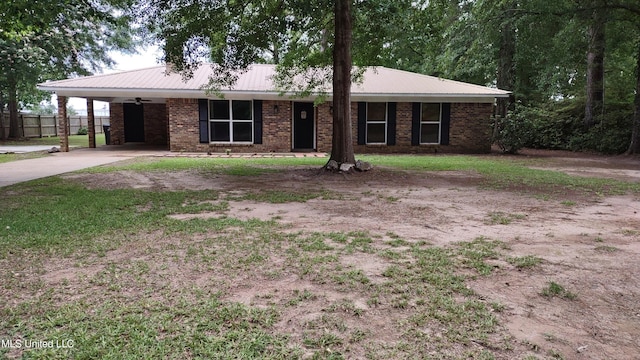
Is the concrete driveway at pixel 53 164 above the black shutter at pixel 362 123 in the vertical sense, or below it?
below

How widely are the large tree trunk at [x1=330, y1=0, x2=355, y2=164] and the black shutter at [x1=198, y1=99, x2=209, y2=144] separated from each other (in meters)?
6.99

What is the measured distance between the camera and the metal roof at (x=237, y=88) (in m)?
15.1

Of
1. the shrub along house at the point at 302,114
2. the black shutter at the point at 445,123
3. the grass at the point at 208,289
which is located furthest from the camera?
the black shutter at the point at 445,123

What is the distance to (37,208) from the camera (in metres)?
6.11

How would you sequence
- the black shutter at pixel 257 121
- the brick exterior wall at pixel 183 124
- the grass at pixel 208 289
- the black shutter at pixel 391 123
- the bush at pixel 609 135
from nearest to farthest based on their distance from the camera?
the grass at pixel 208 289 → the brick exterior wall at pixel 183 124 → the black shutter at pixel 257 121 → the bush at pixel 609 135 → the black shutter at pixel 391 123

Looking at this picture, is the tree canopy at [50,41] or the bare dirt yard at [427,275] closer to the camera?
the bare dirt yard at [427,275]

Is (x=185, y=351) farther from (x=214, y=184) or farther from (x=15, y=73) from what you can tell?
(x=15, y=73)

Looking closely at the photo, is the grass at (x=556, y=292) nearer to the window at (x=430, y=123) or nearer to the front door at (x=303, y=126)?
the window at (x=430, y=123)

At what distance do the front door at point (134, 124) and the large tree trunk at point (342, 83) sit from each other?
1263 centimetres

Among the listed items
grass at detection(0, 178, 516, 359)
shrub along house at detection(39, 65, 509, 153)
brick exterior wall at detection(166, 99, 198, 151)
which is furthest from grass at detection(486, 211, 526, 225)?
brick exterior wall at detection(166, 99, 198, 151)

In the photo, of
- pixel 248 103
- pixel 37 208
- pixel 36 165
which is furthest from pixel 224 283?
pixel 248 103

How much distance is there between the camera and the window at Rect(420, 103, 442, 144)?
17.0 meters

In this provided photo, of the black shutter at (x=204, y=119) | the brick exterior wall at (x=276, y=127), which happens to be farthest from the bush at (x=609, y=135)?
the black shutter at (x=204, y=119)

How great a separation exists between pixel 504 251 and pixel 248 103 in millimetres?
13320
